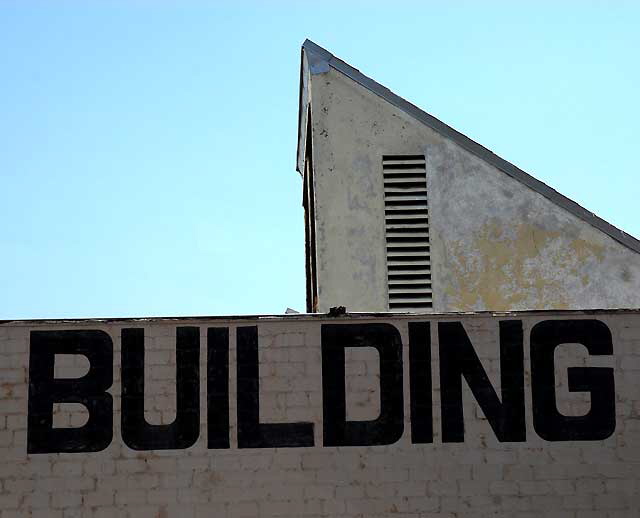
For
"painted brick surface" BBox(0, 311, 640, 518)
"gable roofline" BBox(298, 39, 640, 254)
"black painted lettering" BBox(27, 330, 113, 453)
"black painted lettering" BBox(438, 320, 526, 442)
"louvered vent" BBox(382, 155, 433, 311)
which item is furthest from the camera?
"gable roofline" BBox(298, 39, 640, 254)

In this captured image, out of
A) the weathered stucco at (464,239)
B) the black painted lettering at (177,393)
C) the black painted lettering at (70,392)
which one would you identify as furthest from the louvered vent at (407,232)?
the black painted lettering at (70,392)

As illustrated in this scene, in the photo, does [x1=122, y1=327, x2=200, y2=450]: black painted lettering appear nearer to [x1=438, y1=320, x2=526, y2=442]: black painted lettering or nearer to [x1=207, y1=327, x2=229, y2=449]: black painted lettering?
[x1=207, y1=327, x2=229, y2=449]: black painted lettering

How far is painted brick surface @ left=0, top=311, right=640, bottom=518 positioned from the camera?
44.5 ft

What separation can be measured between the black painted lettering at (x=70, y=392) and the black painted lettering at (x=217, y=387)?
1185 mm

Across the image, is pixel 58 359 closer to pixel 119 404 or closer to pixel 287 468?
pixel 119 404

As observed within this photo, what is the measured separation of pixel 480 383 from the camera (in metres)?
13.9

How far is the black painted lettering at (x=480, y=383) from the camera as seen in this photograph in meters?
13.8

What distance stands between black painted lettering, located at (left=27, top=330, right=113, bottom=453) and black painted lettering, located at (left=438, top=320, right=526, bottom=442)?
4.05 m

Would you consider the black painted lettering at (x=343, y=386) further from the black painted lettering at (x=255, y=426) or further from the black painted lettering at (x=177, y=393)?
the black painted lettering at (x=177, y=393)

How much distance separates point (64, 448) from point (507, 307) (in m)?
8.19

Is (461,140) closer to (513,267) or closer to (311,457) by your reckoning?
(513,267)

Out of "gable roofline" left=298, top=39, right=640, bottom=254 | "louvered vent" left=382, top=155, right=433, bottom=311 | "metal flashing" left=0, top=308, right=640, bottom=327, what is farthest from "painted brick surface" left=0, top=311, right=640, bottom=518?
"gable roofline" left=298, top=39, right=640, bottom=254

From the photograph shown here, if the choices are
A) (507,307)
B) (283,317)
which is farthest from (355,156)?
(283,317)

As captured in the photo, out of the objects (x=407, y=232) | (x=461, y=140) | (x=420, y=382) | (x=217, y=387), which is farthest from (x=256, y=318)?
(x=461, y=140)
